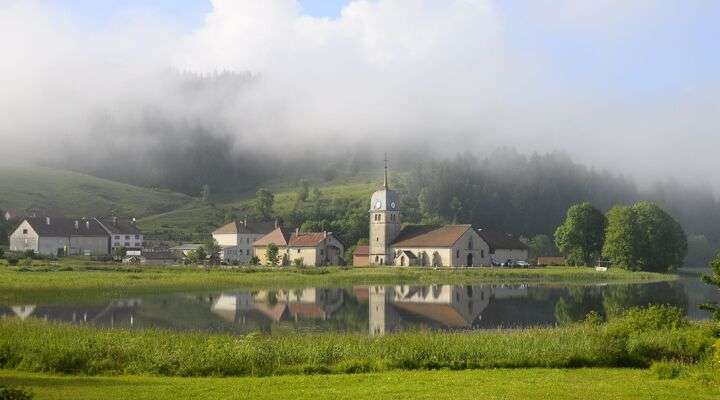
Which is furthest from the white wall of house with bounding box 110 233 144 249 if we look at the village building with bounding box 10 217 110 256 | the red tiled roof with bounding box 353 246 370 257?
the red tiled roof with bounding box 353 246 370 257

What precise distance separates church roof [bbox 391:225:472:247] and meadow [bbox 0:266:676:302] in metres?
16.0

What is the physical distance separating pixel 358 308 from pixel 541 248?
8622 centimetres

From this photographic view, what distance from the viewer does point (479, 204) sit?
14788cm

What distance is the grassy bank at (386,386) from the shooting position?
1956 centimetres

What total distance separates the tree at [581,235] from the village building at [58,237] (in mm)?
65154

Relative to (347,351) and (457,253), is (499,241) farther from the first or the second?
(347,351)

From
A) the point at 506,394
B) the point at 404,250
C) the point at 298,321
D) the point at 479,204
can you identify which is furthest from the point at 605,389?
the point at 479,204

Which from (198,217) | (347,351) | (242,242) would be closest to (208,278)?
(347,351)

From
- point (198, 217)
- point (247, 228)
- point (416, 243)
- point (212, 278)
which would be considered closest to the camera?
point (212, 278)

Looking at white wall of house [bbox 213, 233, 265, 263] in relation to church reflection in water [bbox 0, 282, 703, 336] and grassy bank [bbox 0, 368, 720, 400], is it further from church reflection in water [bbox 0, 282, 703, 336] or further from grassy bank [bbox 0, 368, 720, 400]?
grassy bank [bbox 0, 368, 720, 400]

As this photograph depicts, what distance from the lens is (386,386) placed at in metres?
21.0

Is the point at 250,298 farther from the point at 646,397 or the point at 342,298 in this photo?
the point at 646,397

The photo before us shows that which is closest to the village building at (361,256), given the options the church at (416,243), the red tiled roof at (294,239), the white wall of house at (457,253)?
the church at (416,243)

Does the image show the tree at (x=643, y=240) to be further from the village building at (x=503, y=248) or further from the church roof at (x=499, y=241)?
the church roof at (x=499, y=241)
